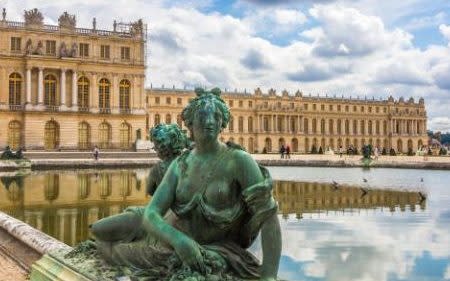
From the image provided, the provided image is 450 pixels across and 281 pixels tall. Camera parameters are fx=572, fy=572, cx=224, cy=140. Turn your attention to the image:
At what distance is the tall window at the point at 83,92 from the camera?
160ft

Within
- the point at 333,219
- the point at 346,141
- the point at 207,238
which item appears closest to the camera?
the point at 207,238

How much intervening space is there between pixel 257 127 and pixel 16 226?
82252 mm

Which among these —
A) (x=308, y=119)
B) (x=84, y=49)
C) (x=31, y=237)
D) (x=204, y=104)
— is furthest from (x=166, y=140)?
(x=308, y=119)

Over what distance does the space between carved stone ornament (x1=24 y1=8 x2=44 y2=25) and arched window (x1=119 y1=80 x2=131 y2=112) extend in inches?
332

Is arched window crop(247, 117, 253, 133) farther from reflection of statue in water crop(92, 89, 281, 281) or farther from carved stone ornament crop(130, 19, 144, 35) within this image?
reflection of statue in water crop(92, 89, 281, 281)

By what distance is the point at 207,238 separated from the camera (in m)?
3.47

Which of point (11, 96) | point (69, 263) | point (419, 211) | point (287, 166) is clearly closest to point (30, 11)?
point (11, 96)

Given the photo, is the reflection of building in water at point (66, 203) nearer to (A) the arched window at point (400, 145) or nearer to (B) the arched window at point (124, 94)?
(B) the arched window at point (124, 94)

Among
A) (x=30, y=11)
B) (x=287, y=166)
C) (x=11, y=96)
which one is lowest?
(x=287, y=166)

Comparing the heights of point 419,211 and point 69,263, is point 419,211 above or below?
below

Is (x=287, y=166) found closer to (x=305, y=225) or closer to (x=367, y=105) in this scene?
(x=305, y=225)

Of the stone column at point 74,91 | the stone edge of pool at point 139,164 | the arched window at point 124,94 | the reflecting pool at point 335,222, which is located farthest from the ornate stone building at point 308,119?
the reflecting pool at point 335,222

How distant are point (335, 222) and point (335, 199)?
4.40 m

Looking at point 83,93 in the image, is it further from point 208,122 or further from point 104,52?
point 208,122
